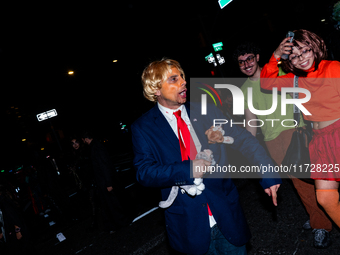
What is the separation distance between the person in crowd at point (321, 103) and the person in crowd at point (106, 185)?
3.99 m

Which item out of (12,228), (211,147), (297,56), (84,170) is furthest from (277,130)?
(12,228)

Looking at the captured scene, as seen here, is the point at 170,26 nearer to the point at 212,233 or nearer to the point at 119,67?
the point at 119,67

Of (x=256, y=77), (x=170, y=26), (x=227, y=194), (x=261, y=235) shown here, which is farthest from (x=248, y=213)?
(x=170, y=26)

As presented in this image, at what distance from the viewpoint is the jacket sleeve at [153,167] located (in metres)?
1.67

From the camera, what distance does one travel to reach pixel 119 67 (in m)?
30.8

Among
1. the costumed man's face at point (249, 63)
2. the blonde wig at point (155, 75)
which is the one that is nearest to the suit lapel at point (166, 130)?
the blonde wig at point (155, 75)

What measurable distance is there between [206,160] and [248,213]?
3.30 m

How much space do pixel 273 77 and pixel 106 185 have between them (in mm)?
4098

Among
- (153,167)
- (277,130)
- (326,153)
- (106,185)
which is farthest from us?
(106,185)

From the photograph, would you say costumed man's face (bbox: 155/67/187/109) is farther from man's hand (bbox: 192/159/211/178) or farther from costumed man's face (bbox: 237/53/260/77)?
costumed man's face (bbox: 237/53/260/77)

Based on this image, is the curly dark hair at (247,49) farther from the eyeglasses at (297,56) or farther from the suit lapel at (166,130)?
the suit lapel at (166,130)

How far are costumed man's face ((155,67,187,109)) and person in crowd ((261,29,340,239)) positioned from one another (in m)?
1.17

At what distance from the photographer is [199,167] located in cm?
163

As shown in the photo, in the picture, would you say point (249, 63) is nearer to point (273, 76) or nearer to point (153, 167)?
Result: point (273, 76)
